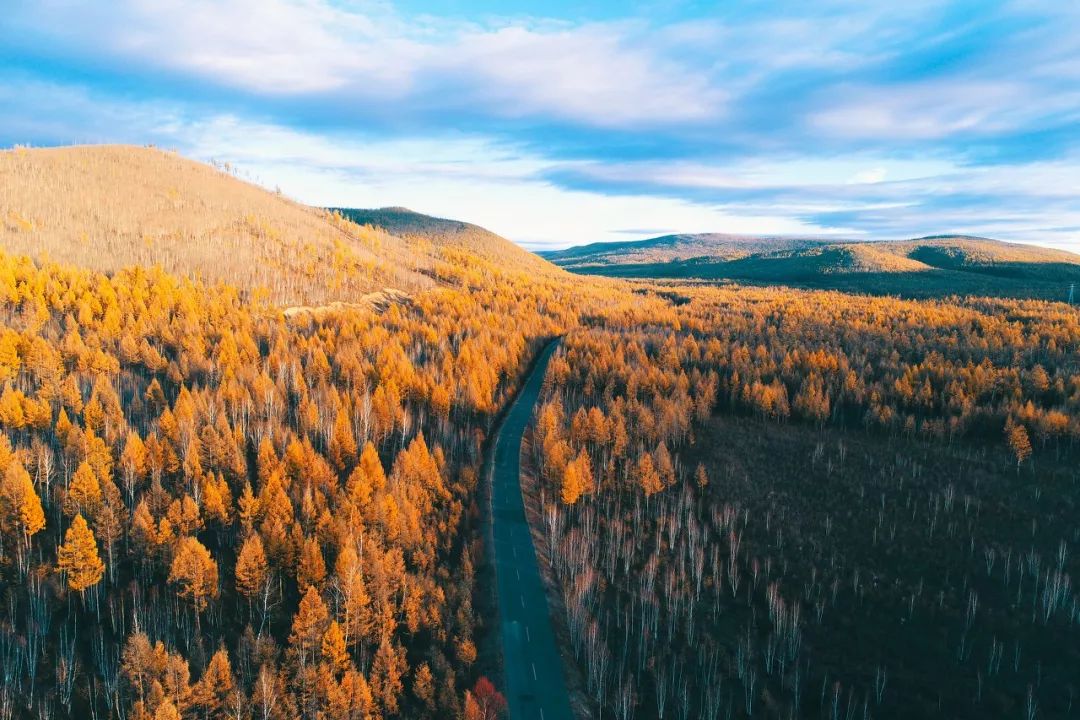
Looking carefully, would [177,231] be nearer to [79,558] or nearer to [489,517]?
[79,558]

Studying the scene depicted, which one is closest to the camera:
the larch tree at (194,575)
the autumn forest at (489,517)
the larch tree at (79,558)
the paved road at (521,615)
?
the paved road at (521,615)

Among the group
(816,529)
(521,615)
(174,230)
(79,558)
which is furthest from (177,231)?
(816,529)

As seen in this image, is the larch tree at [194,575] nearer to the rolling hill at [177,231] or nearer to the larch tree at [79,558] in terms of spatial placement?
the larch tree at [79,558]

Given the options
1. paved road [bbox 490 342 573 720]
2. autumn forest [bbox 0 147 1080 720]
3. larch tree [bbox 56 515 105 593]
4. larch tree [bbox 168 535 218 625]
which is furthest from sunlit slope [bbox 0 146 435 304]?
larch tree [bbox 168 535 218 625]

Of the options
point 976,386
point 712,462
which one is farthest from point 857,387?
point 712,462

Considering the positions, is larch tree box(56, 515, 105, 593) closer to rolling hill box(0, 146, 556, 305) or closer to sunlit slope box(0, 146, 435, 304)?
rolling hill box(0, 146, 556, 305)

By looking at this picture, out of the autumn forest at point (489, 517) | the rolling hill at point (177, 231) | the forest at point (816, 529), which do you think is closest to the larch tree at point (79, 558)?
the autumn forest at point (489, 517)
